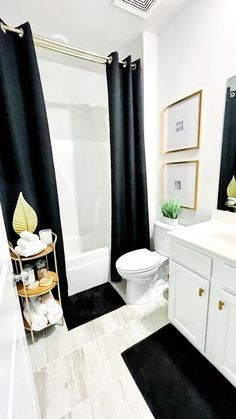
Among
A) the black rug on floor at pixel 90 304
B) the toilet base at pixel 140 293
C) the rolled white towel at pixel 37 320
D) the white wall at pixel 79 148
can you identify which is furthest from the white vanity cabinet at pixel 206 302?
the white wall at pixel 79 148

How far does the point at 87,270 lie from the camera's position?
1.90m

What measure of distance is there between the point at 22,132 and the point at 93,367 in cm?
166

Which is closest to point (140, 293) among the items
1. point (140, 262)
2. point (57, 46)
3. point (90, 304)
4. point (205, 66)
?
point (140, 262)

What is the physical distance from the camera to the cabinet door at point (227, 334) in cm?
96

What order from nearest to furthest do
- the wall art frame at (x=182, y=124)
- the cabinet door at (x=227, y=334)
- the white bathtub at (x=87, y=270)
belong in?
the cabinet door at (x=227, y=334), the wall art frame at (x=182, y=124), the white bathtub at (x=87, y=270)

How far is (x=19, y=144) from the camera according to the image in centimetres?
131

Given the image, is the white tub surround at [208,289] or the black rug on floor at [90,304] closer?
the white tub surround at [208,289]

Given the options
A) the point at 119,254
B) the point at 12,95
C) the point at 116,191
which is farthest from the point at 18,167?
the point at 119,254

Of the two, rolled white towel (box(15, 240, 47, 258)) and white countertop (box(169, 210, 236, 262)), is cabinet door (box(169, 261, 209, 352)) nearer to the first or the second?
white countertop (box(169, 210, 236, 262))

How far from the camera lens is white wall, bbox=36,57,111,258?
205cm

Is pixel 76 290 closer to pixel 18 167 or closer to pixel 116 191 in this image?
pixel 116 191

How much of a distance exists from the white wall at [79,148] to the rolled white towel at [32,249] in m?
1.06

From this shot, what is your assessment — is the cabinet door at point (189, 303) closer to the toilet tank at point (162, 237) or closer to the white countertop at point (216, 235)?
the white countertop at point (216, 235)

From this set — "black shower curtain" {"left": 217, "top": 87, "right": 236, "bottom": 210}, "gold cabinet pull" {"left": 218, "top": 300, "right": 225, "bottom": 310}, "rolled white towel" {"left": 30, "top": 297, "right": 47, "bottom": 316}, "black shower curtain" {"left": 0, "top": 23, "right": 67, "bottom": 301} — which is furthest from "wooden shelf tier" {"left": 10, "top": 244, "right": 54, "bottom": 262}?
"black shower curtain" {"left": 217, "top": 87, "right": 236, "bottom": 210}
